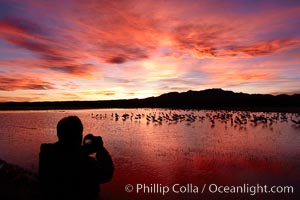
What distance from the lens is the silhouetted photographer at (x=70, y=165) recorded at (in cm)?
352

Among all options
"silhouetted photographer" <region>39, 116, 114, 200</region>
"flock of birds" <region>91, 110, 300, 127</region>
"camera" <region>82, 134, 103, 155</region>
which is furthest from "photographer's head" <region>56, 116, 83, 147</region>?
"flock of birds" <region>91, 110, 300, 127</region>

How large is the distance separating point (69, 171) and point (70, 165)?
3.0 inches

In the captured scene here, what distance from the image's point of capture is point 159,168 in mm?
13523

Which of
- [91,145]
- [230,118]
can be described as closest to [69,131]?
[91,145]

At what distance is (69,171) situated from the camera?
3543 millimetres

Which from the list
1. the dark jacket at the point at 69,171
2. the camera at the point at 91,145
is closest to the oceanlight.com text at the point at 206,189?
the dark jacket at the point at 69,171

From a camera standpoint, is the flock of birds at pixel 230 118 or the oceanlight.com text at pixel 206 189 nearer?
the oceanlight.com text at pixel 206 189

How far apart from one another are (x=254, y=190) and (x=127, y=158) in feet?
25.2

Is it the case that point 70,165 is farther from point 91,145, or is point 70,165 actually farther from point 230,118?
point 230,118

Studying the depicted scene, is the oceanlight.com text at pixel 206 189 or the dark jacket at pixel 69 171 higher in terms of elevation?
the dark jacket at pixel 69 171

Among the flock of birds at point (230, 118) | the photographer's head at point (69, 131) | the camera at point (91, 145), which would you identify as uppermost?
the photographer's head at point (69, 131)

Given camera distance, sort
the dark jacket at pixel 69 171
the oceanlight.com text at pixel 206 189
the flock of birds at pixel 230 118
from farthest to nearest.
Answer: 1. the flock of birds at pixel 230 118
2. the oceanlight.com text at pixel 206 189
3. the dark jacket at pixel 69 171

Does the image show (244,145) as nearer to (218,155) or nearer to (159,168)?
(218,155)

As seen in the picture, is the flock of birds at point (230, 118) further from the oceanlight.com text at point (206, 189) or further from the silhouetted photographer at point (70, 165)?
the silhouetted photographer at point (70, 165)
